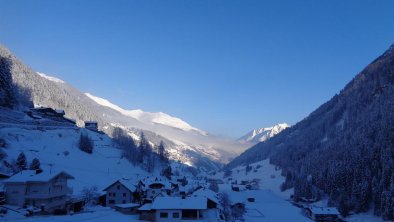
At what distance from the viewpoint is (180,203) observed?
67.7m

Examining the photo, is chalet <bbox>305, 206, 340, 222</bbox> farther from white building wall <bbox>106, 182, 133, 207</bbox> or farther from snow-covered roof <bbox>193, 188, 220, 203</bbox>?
white building wall <bbox>106, 182, 133, 207</bbox>

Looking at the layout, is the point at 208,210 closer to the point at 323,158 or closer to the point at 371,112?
the point at 323,158

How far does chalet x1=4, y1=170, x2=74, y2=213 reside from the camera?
6006 centimetres

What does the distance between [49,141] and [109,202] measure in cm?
4751

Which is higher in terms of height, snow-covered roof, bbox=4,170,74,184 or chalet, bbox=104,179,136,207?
snow-covered roof, bbox=4,170,74,184

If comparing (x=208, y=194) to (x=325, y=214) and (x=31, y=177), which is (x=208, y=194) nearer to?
(x=31, y=177)

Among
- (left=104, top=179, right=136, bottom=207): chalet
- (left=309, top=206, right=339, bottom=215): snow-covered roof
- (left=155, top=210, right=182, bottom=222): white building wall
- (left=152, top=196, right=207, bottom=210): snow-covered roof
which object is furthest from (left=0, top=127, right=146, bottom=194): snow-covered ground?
(left=309, top=206, right=339, bottom=215): snow-covered roof

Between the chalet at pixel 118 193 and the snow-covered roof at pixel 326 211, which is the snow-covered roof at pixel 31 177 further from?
the snow-covered roof at pixel 326 211

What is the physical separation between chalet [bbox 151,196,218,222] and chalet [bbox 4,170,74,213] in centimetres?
1693

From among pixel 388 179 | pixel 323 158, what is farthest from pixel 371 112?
pixel 388 179

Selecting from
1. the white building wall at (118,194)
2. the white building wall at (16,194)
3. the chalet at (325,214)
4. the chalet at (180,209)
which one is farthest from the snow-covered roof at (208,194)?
the chalet at (325,214)

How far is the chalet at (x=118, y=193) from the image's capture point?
270 feet

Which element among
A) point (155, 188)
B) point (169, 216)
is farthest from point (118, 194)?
point (169, 216)

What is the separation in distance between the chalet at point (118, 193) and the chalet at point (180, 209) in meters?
16.0
